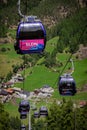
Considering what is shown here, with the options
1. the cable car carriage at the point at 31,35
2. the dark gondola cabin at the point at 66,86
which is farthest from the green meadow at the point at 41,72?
the cable car carriage at the point at 31,35

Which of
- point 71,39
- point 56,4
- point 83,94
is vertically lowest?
point 83,94

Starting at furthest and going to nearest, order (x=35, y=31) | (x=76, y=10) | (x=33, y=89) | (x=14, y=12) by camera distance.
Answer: (x=76, y=10), (x=14, y=12), (x=33, y=89), (x=35, y=31)

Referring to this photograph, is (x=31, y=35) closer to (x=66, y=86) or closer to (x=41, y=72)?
(x=66, y=86)

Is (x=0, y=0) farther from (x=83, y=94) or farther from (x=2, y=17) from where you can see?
(x=83, y=94)

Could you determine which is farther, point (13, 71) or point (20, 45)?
point (13, 71)

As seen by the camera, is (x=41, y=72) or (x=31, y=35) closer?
(x=31, y=35)

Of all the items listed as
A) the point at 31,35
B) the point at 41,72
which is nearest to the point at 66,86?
the point at 31,35

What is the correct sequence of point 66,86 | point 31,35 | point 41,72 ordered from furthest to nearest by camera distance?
1. point 41,72
2. point 66,86
3. point 31,35

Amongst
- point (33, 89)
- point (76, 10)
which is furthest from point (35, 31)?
point (76, 10)

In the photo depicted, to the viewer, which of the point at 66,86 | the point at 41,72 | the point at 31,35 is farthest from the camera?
the point at 41,72
